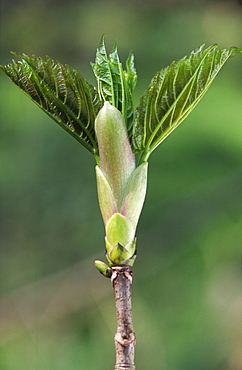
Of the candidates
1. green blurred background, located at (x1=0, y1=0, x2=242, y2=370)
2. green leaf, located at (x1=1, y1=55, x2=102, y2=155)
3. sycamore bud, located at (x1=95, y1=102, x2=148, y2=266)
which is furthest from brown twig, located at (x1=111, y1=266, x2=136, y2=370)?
green blurred background, located at (x1=0, y1=0, x2=242, y2=370)

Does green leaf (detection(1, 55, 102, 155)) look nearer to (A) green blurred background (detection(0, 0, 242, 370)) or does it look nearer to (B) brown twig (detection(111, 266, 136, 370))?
(B) brown twig (detection(111, 266, 136, 370))

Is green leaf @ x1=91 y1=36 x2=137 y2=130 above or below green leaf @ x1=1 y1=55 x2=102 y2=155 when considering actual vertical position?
above

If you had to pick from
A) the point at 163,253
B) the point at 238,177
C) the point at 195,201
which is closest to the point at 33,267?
the point at 163,253

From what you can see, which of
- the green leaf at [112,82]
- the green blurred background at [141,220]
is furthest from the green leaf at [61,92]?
the green blurred background at [141,220]

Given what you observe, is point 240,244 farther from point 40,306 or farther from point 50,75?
point 50,75

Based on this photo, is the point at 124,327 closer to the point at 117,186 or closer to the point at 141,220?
the point at 117,186
